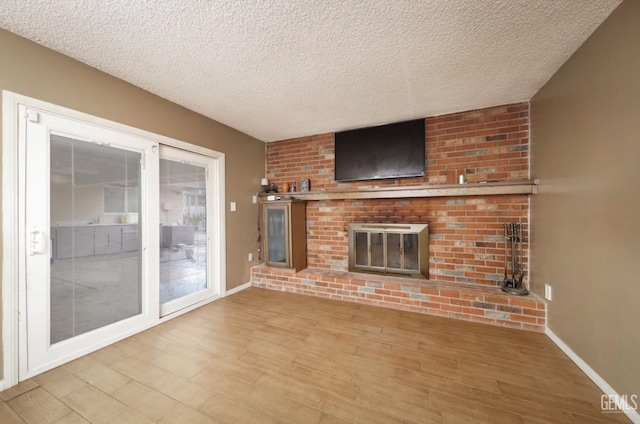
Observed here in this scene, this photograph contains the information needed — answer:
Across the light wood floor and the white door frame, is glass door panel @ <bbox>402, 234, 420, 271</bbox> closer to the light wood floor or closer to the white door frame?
the light wood floor

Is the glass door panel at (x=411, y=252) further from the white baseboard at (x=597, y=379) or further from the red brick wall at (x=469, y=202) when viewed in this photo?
the white baseboard at (x=597, y=379)

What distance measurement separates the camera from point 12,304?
1.58 meters

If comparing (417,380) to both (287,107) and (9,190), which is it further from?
(9,190)

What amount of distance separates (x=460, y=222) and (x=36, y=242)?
3.96m

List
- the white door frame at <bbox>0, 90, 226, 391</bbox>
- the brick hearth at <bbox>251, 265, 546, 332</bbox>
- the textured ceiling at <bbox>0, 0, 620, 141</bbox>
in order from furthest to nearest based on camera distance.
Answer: the brick hearth at <bbox>251, 265, 546, 332</bbox> < the white door frame at <bbox>0, 90, 226, 391</bbox> < the textured ceiling at <bbox>0, 0, 620, 141</bbox>

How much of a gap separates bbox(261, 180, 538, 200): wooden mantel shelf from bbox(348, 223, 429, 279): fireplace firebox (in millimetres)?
427

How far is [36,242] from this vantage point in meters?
1.69

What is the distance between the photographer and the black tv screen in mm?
3023

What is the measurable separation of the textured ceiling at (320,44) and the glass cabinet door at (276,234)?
1.57 meters

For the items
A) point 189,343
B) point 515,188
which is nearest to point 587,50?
point 515,188

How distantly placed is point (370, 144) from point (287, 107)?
1.24 metres

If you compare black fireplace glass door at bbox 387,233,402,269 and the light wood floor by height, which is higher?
black fireplace glass door at bbox 387,233,402,269

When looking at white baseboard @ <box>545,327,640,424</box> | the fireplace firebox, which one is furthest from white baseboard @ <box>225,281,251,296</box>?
white baseboard @ <box>545,327,640,424</box>

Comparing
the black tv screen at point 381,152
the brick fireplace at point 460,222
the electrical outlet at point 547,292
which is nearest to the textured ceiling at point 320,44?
the brick fireplace at point 460,222
